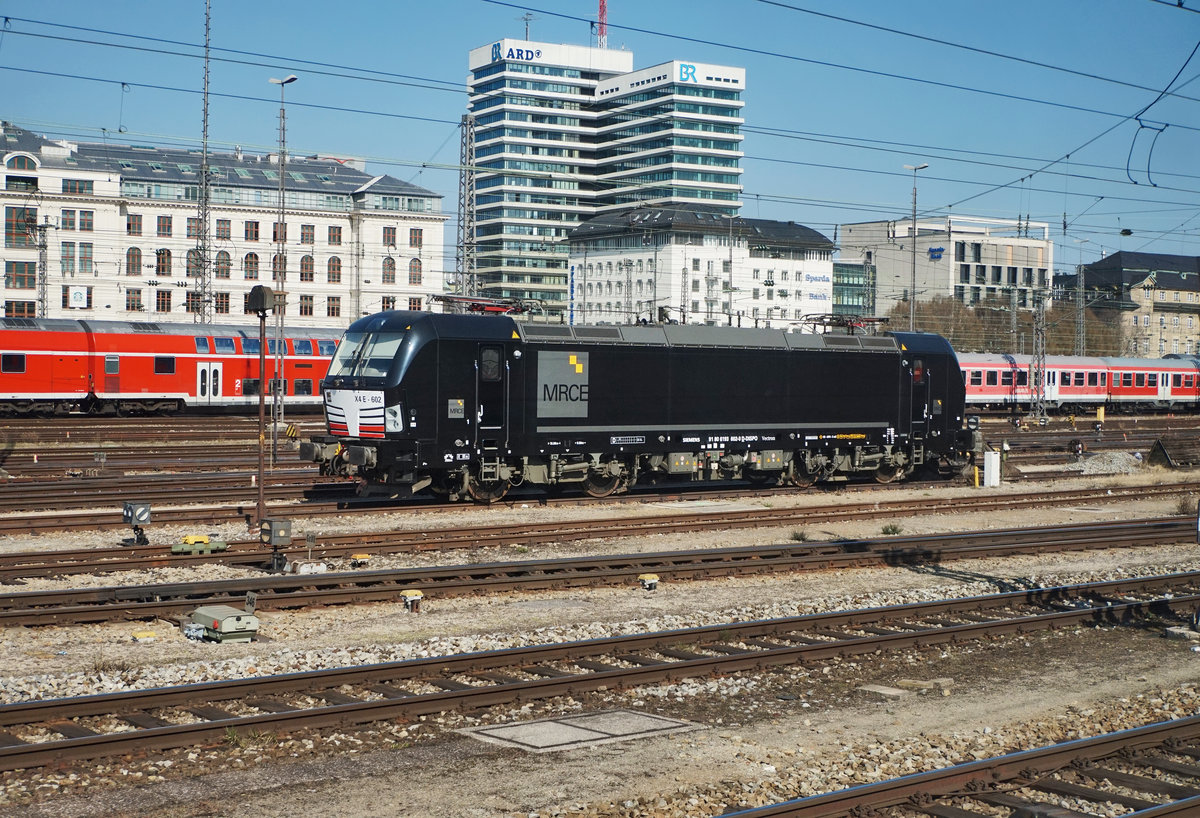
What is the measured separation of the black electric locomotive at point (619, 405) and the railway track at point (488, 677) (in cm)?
1053

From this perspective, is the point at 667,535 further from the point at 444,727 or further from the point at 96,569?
the point at 444,727

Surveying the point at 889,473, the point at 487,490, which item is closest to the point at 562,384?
the point at 487,490

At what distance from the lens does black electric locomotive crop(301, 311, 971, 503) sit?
22.9m

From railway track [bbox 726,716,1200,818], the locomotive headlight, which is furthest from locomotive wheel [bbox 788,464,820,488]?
railway track [bbox 726,716,1200,818]

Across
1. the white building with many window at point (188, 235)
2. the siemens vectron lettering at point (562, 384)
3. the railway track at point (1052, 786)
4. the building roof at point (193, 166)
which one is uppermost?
the building roof at point (193, 166)

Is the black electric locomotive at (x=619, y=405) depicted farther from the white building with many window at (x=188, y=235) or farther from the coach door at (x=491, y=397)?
the white building with many window at (x=188, y=235)

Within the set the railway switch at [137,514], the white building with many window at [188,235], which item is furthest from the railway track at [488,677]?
the white building with many window at [188,235]

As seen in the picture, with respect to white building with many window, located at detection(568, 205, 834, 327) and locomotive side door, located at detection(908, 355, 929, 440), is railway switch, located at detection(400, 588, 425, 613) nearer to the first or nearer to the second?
locomotive side door, located at detection(908, 355, 929, 440)

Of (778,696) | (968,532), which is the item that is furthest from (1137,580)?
(778,696)

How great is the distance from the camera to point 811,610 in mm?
15570

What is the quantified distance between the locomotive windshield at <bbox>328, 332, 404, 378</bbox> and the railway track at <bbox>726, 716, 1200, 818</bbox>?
16.0 m

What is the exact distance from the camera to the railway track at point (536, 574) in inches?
555

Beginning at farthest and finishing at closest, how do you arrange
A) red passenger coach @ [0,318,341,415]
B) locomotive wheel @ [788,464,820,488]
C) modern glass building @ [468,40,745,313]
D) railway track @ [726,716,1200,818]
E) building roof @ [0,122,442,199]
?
modern glass building @ [468,40,745,313]
building roof @ [0,122,442,199]
red passenger coach @ [0,318,341,415]
locomotive wheel @ [788,464,820,488]
railway track @ [726,716,1200,818]

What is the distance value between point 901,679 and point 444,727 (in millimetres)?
4986
